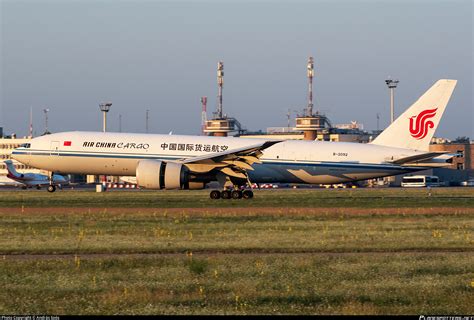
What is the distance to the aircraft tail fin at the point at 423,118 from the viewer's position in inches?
2191

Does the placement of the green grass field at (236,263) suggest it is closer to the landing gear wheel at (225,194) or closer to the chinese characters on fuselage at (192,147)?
the landing gear wheel at (225,194)

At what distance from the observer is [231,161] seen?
52500mm

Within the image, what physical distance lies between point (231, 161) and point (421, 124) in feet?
41.8

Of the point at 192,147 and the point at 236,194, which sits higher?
the point at 192,147

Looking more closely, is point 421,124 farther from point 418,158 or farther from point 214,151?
point 214,151

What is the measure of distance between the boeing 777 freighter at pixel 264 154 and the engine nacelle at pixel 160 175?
2.74 meters

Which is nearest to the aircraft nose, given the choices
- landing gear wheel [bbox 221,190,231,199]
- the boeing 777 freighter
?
the boeing 777 freighter

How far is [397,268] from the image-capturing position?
20797 millimetres

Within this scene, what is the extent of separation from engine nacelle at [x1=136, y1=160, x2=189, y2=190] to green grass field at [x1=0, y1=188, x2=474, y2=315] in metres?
10.8

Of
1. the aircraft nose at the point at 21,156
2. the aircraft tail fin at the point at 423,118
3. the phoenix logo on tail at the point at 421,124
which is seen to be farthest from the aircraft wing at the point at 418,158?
the aircraft nose at the point at 21,156

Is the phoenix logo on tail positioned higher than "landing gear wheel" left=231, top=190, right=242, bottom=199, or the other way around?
the phoenix logo on tail

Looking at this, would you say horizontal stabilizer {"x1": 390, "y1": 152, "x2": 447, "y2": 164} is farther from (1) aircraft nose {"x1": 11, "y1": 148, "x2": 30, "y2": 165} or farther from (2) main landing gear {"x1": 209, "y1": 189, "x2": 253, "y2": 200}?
(1) aircraft nose {"x1": 11, "y1": 148, "x2": 30, "y2": 165}

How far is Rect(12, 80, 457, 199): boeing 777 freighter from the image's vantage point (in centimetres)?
5419

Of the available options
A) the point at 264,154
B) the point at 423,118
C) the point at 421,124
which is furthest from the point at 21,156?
the point at 423,118
